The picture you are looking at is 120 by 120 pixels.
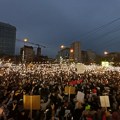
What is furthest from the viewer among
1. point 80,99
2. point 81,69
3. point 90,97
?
point 81,69

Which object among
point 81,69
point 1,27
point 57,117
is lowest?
point 57,117

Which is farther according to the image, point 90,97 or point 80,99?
point 90,97

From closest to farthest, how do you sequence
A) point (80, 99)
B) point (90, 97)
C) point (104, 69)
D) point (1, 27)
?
point (80, 99) → point (90, 97) → point (104, 69) → point (1, 27)

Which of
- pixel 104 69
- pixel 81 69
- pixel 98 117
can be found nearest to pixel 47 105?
pixel 98 117

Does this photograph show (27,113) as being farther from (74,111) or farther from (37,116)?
(74,111)

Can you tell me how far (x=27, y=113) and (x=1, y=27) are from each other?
134831mm

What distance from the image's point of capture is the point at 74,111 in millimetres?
13812

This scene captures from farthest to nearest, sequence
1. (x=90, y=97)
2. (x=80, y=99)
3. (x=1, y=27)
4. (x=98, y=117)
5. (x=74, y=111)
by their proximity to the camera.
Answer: (x=1, y=27)
(x=90, y=97)
(x=80, y=99)
(x=74, y=111)
(x=98, y=117)

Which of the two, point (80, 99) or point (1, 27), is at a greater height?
point (1, 27)

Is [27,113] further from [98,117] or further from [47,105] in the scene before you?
[98,117]

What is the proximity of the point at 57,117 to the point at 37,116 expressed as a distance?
90 centimetres

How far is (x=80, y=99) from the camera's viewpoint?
1488cm

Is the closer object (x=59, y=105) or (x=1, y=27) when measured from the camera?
(x=59, y=105)

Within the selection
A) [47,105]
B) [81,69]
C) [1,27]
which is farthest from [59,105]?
A: [1,27]
